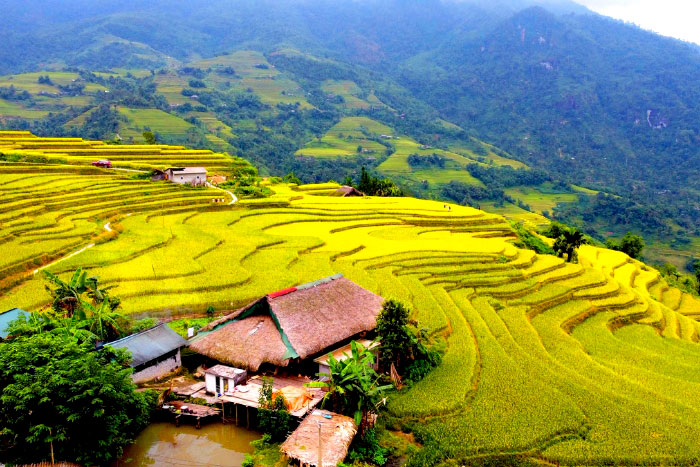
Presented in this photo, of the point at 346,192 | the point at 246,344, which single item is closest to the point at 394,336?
the point at 246,344

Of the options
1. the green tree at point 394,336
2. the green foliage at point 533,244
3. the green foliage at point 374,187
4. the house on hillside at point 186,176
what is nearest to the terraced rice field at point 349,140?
the green foliage at point 374,187

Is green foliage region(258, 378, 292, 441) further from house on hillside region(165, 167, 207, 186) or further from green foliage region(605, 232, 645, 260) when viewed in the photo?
green foliage region(605, 232, 645, 260)

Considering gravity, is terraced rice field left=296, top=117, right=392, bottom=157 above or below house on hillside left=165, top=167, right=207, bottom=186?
below

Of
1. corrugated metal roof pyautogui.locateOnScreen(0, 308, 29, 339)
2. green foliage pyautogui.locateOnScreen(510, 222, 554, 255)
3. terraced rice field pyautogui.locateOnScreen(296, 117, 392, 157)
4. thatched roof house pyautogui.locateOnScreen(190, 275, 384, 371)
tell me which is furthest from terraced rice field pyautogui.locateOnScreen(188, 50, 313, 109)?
corrugated metal roof pyautogui.locateOnScreen(0, 308, 29, 339)

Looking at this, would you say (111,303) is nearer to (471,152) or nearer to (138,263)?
(138,263)

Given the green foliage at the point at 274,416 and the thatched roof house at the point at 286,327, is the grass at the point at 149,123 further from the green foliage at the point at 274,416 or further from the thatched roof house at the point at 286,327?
the green foliage at the point at 274,416
